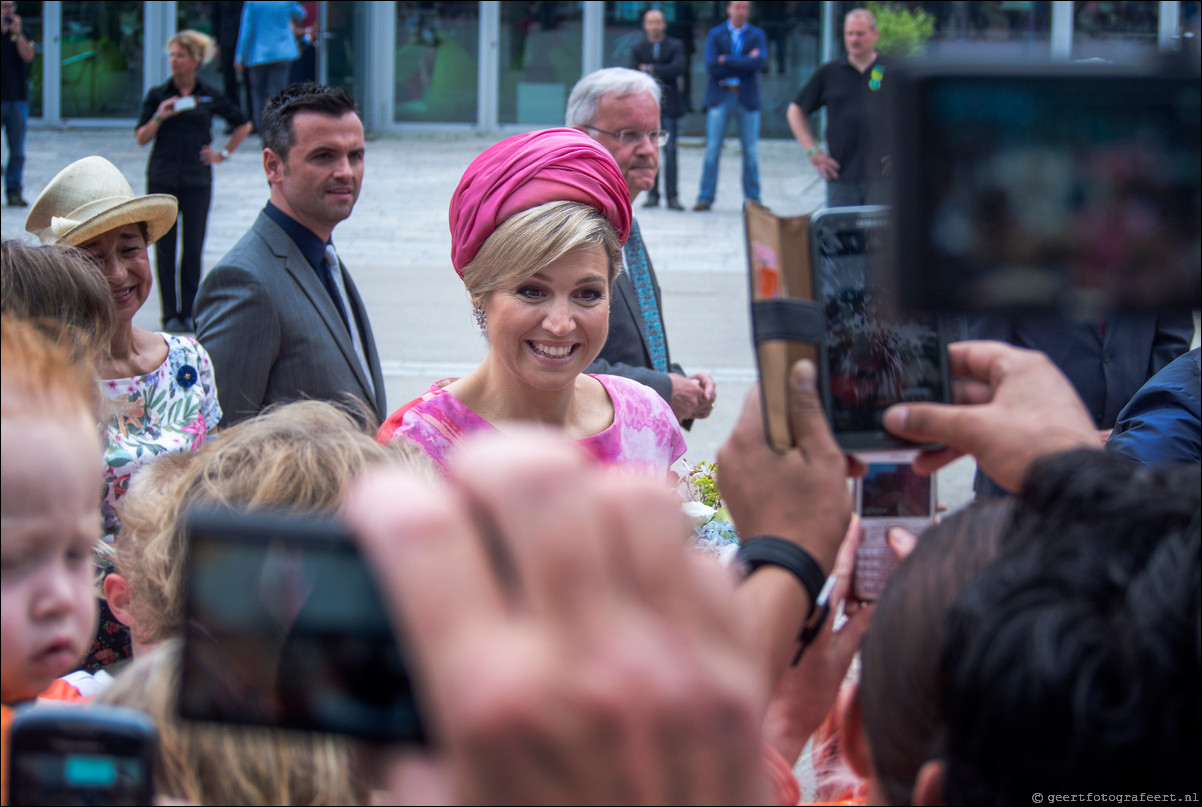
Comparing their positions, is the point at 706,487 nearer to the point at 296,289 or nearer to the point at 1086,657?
the point at 296,289

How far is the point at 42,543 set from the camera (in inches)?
42.5

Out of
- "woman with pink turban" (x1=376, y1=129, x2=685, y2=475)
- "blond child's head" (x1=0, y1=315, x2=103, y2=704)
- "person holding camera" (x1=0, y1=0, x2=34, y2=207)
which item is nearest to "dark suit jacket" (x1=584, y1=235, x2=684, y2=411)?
"woman with pink turban" (x1=376, y1=129, x2=685, y2=475)

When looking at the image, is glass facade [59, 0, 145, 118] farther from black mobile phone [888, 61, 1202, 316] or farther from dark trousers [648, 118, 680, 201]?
black mobile phone [888, 61, 1202, 316]

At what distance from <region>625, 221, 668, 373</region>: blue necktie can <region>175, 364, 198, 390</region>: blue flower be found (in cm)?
137

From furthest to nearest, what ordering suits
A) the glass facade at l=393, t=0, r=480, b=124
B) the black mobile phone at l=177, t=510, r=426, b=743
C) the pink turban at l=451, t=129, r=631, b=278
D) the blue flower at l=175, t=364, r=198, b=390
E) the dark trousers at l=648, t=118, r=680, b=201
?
1. the glass facade at l=393, t=0, r=480, b=124
2. the dark trousers at l=648, t=118, r=680, b=201
3. the blue flower at l=175, t=364, r=198, b=390
4. the pink turban at l=451, t=129, r=631, b=278
5. the black mobile phone at l=177, t=510, r=426, b=743

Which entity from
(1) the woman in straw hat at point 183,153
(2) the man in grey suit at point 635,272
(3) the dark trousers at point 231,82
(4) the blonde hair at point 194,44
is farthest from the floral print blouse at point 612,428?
(3) the dark trousers at point 231,82

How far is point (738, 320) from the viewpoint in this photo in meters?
9.77

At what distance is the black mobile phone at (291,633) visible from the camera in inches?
29.2

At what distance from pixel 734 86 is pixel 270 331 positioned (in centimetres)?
1130

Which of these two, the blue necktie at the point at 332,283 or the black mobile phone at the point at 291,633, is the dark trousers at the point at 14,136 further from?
the black mobile phone at the point at 291,633

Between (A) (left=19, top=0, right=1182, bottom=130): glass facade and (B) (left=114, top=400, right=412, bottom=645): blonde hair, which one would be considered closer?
(B) (left=114, top=400, right=412, bottom=645): blonde hair

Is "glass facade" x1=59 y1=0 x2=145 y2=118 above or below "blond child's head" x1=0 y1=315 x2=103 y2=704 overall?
above

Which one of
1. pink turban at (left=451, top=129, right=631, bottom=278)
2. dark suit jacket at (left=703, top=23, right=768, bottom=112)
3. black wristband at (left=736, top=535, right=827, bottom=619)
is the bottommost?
black wristband at (left=736, top=535, right=827, bottom=619)

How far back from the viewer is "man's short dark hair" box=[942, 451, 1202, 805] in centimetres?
84
